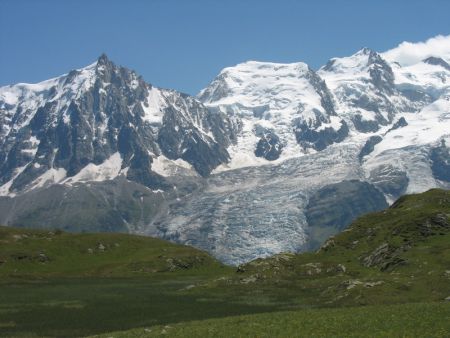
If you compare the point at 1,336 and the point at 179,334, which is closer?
the point at 179,334

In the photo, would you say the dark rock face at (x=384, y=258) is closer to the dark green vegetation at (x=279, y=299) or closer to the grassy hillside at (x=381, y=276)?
the grassy hillside at (x=381, y=276)

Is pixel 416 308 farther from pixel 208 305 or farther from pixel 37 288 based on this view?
pixel 37 288

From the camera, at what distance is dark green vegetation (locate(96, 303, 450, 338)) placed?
70188 millimetres

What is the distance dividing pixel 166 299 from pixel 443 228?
286ft

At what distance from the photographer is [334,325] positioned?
7612 cm

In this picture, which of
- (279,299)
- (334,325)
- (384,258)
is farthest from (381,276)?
(334,325)

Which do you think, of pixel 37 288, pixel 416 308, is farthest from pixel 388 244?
pixel 416 308

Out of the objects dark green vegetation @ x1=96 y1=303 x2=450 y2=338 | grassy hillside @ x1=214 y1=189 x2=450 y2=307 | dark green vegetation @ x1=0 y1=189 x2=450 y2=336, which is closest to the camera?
dark green vegetation @ x1=96 y1=303 x2=450 y2=338

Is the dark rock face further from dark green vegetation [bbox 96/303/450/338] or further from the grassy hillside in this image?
dark green vegetation [bbox 96/303/450/338]

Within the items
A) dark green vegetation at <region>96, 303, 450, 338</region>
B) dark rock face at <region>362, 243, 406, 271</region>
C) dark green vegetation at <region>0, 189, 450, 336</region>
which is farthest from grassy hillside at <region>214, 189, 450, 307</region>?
dark green vegetation at <region>96, 303, 450, 338</region>

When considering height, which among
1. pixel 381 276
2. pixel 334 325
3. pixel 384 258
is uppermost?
pixel 384 258

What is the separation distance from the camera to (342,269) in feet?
606

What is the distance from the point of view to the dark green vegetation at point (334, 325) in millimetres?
70188

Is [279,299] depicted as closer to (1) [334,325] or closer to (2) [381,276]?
(2) [381,276]
